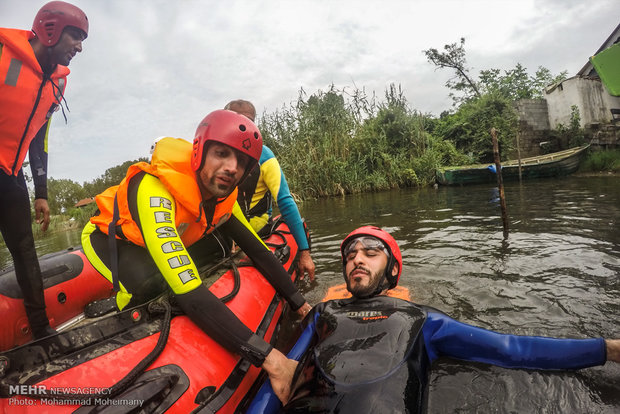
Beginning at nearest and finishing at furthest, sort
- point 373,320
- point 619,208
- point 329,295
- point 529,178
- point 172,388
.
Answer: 1. point 172,388
2. point 373,320
3. point 329,295
4. point 619,208
5. point 529,178

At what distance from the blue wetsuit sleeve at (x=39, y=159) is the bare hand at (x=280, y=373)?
2517 mm

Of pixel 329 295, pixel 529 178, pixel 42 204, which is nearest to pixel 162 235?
pixel 42 204

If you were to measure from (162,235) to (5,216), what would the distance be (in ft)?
4.49

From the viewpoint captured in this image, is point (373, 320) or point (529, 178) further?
point (529, 178)

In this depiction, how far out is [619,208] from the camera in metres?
5.69

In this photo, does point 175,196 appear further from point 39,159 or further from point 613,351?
point 613,351

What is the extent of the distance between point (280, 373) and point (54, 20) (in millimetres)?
2827

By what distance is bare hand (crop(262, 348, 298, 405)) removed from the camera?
1.63m

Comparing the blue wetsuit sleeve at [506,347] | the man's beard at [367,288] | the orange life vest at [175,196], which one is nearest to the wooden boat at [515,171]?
the man's beard at [367,288]

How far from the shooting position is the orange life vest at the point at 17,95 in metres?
2.07

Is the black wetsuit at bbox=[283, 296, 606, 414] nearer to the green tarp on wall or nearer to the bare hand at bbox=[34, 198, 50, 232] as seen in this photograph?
the bare hand at bbox=[34, 198, 50, 232]

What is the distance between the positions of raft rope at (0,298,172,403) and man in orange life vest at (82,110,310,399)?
169mm

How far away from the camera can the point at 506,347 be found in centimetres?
178

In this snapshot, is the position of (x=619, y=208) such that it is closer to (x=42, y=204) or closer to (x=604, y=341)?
(x=604, y=341)
